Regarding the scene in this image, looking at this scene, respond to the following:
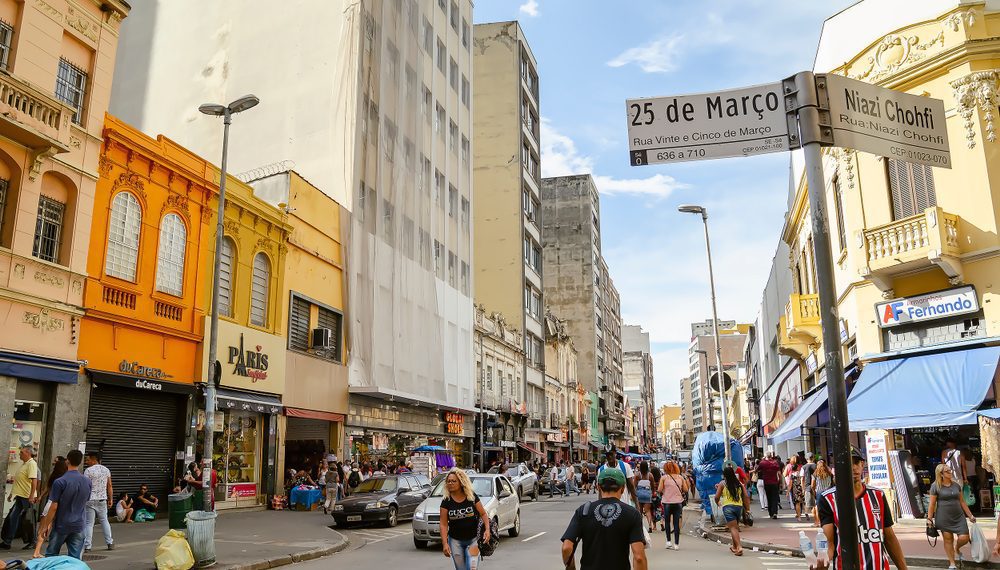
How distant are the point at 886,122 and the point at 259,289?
2304cm

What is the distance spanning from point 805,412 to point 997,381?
5.03 metres

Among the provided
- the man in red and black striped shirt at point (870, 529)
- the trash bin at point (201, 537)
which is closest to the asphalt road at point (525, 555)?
the trash bin at point (201, 537)

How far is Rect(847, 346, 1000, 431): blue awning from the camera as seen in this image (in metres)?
15.9

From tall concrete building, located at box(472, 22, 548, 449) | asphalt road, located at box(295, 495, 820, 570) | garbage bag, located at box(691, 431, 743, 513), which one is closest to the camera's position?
asphalt road, located at box(295, 495, 820, 570)

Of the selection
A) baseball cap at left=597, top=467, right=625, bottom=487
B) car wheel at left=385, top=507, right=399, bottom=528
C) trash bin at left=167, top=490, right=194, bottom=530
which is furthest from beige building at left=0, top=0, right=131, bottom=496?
baseball cap at left=597, top=467, right=625, bottom=487

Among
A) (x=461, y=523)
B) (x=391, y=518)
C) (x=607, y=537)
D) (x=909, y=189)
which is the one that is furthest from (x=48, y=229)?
(x=909, y=189)

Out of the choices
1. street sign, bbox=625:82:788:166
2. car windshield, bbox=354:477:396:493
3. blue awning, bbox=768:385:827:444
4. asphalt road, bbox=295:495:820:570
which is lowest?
asphalt road, bbox=295:495:820:570

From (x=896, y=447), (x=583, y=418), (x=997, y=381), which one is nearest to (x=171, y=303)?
(x=896, y=447)

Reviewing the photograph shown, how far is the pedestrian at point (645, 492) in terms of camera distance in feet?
59.4

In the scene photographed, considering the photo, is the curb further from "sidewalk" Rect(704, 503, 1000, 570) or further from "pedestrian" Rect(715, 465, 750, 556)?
"pedestrian" Rect(715, 465, 750, 556)

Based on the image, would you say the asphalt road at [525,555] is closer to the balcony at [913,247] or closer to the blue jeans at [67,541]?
the blue jeans at [67,541]

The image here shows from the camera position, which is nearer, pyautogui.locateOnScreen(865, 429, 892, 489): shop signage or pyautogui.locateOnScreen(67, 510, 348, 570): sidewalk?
pyautogui.locateOnScreen(67, 510, 348, 570): sidewalk

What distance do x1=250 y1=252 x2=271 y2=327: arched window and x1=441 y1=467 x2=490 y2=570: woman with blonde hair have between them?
57.8 feet

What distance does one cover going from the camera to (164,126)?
34.8 metres
